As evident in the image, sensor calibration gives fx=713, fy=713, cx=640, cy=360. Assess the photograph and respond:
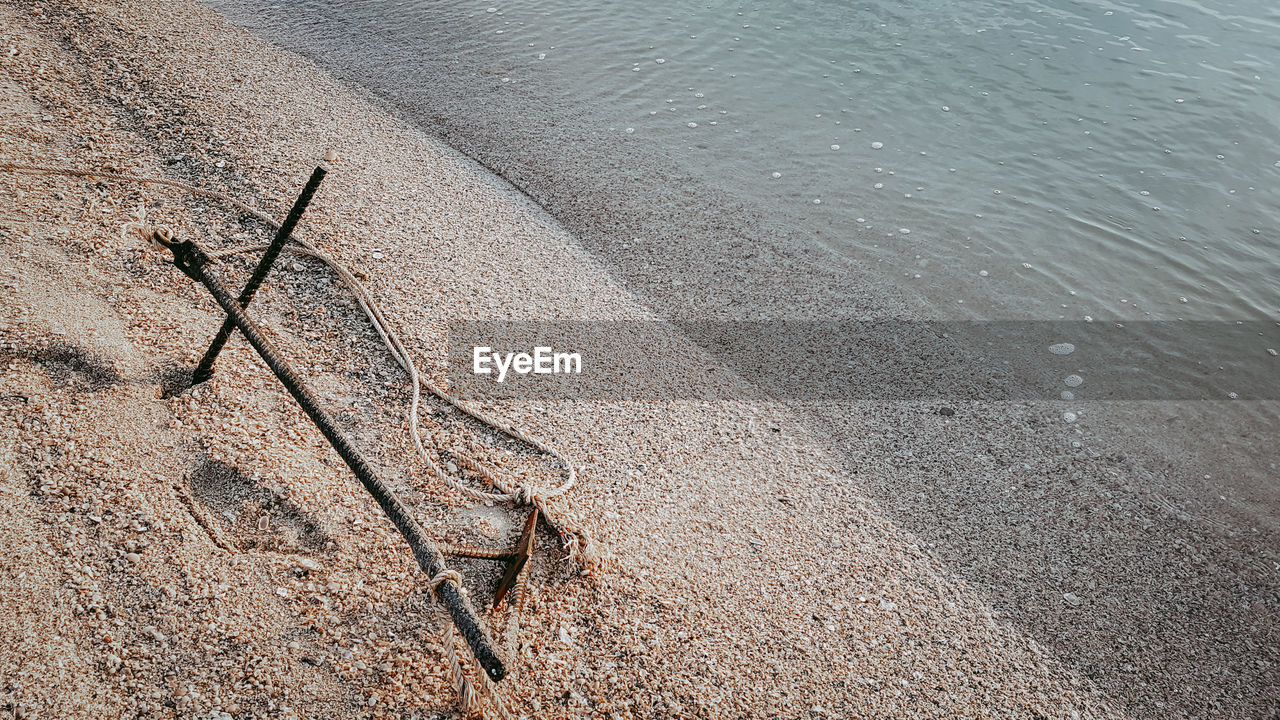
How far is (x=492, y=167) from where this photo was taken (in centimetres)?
581

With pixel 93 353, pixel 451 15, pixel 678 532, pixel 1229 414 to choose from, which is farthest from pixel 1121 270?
pixel 451 15

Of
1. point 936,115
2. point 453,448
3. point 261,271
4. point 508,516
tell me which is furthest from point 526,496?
point 936,115

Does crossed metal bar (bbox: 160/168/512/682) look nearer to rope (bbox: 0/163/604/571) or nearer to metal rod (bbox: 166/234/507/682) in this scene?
metal rod (bbox: 166/234/507/682)

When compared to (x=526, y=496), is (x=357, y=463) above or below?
above

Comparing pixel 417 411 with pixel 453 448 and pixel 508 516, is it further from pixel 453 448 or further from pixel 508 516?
pixel 508 516

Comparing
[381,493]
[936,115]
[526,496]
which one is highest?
[936,115]

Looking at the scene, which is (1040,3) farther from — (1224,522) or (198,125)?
(198,125)

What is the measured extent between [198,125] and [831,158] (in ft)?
17.1

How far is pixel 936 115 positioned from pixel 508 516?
667 centimetres

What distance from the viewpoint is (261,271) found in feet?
9.61

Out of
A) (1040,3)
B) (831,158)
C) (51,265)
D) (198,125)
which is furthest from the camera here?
(1040,3)

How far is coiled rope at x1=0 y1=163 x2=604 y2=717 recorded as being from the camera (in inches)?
89.7

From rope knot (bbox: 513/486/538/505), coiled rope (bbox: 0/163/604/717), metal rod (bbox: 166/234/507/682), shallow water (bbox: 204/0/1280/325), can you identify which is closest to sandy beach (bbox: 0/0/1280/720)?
coiled rope (bbox: 0/163/604/717)

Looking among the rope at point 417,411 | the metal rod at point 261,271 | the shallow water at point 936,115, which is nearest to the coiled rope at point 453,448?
the rope at point 417,411
